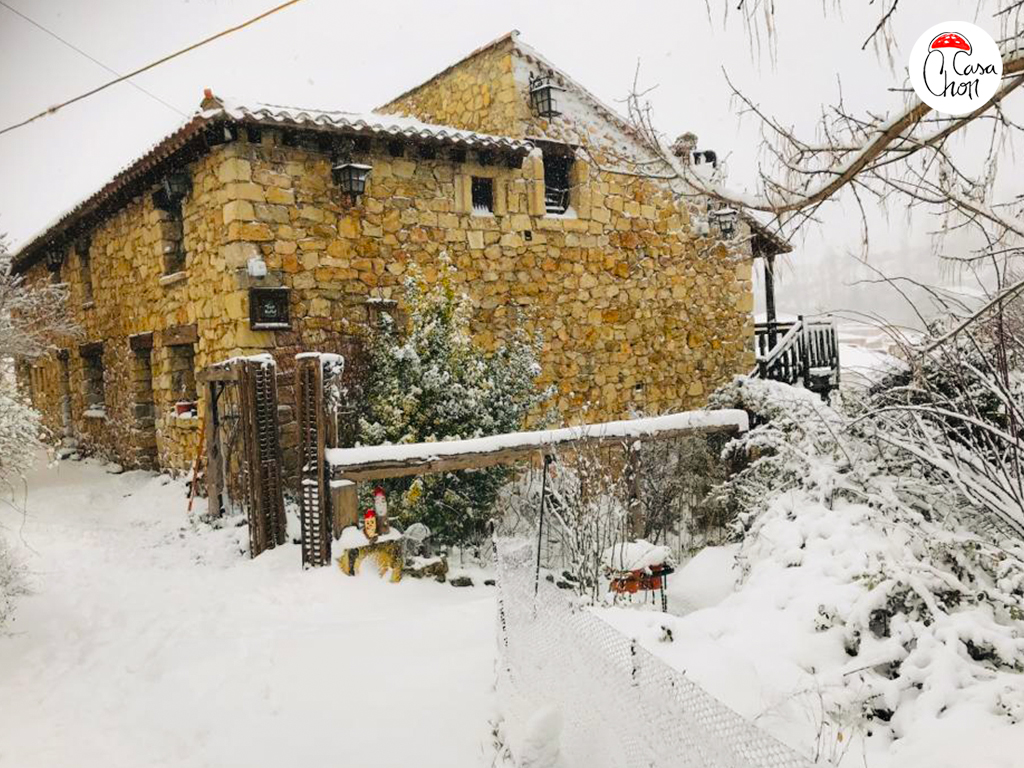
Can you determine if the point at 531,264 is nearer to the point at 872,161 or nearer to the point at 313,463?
the point at 313,463

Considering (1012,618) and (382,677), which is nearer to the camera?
(1012,618)

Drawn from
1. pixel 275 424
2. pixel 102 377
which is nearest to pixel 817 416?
pixel 275 424

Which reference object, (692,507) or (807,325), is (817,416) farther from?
(807,325)

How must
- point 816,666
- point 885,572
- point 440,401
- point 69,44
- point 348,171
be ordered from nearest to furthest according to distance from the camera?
1. point 816,666
2. point 885,572
3. point 69,44
4. point 440,401
5. point 348,171

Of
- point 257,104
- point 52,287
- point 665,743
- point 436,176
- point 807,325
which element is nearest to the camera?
point 665,743

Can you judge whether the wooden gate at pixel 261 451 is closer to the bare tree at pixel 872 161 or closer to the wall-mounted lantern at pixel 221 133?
the wall-mounted lantern at pixel 221 133

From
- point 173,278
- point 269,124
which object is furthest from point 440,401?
point 173,278

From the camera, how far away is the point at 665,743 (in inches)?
72.5

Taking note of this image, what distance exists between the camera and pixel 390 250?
7.61 m

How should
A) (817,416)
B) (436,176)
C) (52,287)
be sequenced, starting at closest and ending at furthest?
(817,416)
(436,176)
(52,287)

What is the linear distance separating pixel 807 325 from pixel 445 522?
19.4 feet

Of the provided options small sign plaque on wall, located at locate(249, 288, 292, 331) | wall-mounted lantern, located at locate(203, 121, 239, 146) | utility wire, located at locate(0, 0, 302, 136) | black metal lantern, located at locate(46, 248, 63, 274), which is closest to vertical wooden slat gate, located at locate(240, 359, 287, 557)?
small sign plaque on wall, located at locate(249, 288, 292, 331)

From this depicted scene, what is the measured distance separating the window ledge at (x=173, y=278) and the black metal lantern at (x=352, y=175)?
2.17m

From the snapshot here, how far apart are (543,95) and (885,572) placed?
7126 mm
